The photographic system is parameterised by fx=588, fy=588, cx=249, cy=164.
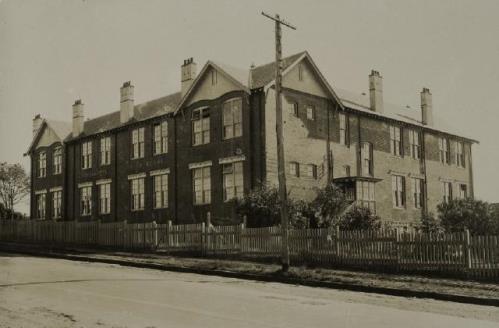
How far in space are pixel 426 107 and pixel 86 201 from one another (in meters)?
24.1

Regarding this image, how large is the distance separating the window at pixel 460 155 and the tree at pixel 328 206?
18122 millimetres

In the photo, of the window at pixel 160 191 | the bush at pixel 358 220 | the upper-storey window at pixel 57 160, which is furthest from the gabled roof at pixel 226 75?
the upper-storey window at pixel 57 160

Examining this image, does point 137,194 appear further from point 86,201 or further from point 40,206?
point 40,206

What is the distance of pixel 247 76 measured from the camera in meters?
30.4

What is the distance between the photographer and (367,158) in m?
34.6

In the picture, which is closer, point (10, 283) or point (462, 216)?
point (10, 283)

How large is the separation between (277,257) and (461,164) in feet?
82.4

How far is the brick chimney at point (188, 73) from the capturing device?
32.7m

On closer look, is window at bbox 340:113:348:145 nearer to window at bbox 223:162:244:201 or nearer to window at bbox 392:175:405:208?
window at bbox 392:175:405:208

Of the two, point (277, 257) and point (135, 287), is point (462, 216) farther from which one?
point (135, 287)

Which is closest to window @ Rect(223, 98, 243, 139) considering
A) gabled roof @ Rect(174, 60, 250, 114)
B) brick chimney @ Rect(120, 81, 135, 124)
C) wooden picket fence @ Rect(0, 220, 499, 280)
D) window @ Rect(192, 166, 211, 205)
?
gabled roof @ Rect(174, 60, 250, 114)

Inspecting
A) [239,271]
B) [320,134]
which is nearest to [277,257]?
[239,271]

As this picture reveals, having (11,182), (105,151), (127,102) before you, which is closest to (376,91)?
(127,102)

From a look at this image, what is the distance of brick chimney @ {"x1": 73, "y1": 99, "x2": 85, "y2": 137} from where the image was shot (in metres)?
41.5
